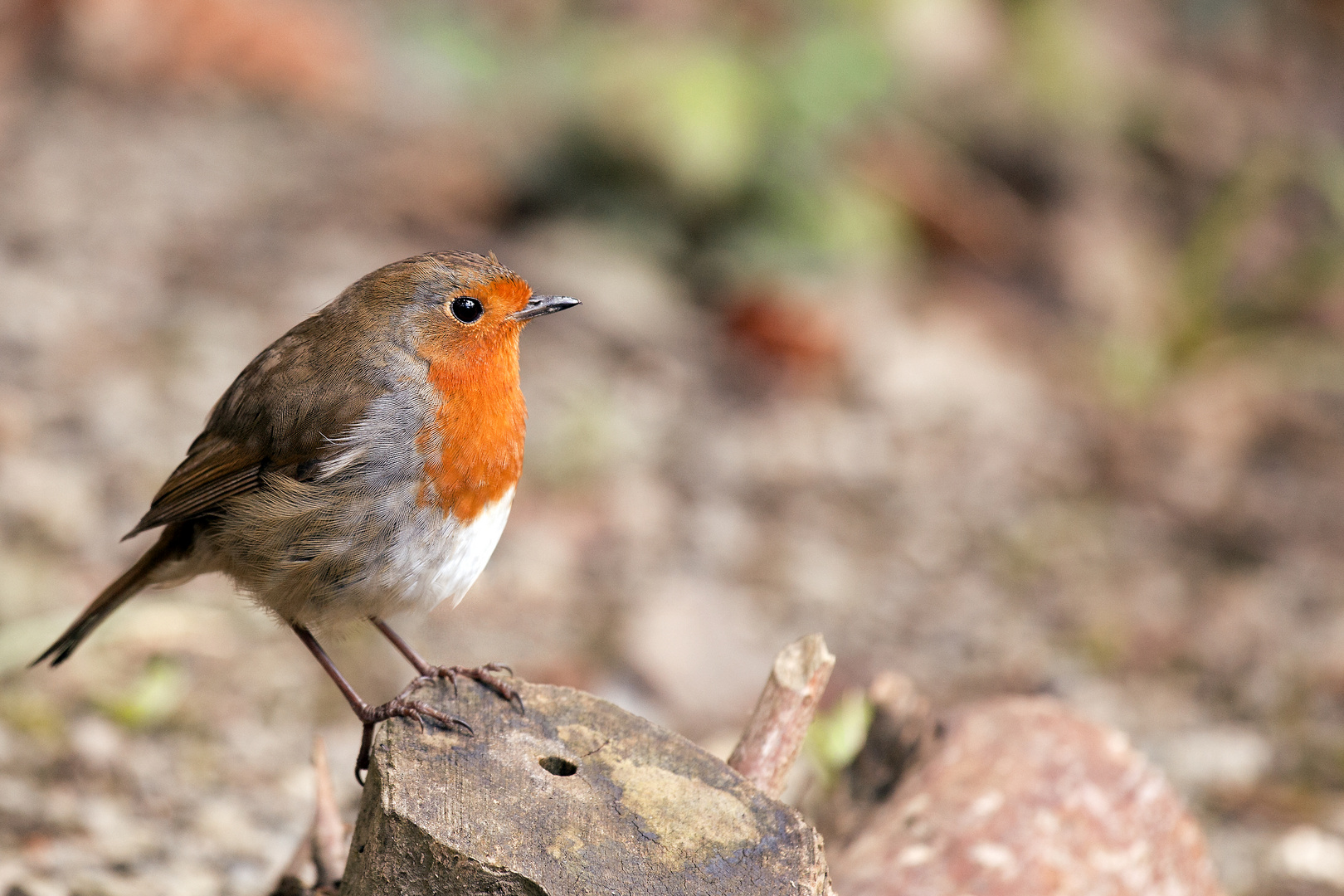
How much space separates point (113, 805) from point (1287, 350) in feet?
18.0

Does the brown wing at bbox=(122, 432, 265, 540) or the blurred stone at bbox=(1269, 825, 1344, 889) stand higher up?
the blurred stone at bbox=(1269, 825, 1344, 889)

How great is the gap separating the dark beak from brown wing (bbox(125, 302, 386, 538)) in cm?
35

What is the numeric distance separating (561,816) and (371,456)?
0.97m

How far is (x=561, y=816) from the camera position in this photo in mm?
2055

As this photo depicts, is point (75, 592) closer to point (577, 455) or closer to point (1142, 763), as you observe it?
point (577, 455)

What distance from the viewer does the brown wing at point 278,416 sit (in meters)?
2.81

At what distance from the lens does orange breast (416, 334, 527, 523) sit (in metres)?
2.71

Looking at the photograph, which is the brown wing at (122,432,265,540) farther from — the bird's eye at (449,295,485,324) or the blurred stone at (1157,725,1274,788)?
the blurred stone at (1157,725,1274,788)

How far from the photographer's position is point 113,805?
11.4 feet

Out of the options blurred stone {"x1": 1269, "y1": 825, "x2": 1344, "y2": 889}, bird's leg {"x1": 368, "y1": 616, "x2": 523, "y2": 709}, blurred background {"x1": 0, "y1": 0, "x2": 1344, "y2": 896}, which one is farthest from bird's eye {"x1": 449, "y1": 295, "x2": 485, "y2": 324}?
blurred stone {"x1": 1269, "y1": 825, "x2": 1344, "y2": 889}

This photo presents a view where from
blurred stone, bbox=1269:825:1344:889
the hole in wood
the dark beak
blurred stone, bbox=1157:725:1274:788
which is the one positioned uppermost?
the dark beak

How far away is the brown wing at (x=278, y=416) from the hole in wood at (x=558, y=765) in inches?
36.7

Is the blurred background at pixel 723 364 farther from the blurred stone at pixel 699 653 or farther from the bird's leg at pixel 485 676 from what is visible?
the bird's leg at pixel 485 676

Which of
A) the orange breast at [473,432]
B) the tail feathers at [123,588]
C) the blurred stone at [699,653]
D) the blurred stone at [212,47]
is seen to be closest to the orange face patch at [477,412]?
the orange breast at [473,432]
